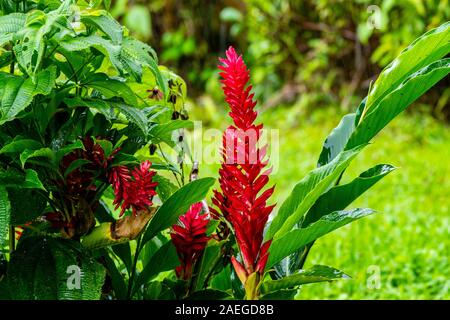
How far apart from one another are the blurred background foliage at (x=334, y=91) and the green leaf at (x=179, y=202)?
1.53 meters

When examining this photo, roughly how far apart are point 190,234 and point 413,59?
1.77 ft

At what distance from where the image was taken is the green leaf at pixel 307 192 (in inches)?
52.3

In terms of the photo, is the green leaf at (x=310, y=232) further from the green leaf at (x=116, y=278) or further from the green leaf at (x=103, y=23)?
the green leaf at (x=103, y=23)

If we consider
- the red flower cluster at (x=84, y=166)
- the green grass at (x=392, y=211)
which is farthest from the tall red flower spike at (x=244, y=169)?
the green grass at (x=392, y=211)

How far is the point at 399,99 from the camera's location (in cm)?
142

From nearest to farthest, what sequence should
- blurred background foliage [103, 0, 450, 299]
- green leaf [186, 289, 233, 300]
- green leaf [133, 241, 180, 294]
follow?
green leaf [186, 289, 233, 300], green leaf [133, 241, 180, 294], blurred background foliage [103, 0, 450, 299]

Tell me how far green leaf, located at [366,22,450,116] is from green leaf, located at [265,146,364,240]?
0.61ft

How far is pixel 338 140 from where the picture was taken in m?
1.65

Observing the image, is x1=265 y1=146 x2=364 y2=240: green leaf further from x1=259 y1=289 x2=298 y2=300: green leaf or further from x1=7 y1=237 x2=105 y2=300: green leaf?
x1=7 y1=237 x2=105 y2=300: green leaf

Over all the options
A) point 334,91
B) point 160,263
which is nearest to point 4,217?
point 160,263

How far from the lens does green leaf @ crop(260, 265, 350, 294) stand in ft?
4.41

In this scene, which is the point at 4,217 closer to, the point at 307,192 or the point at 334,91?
the point at 307,192

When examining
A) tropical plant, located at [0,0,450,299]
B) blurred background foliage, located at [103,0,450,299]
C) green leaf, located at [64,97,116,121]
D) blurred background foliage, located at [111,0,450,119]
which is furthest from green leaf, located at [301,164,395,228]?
blurred background foliage, located at [111,0,450,119]

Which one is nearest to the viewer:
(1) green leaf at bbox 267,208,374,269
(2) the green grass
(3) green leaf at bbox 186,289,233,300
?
(1) green leaf at bbox 267,208,374,269
